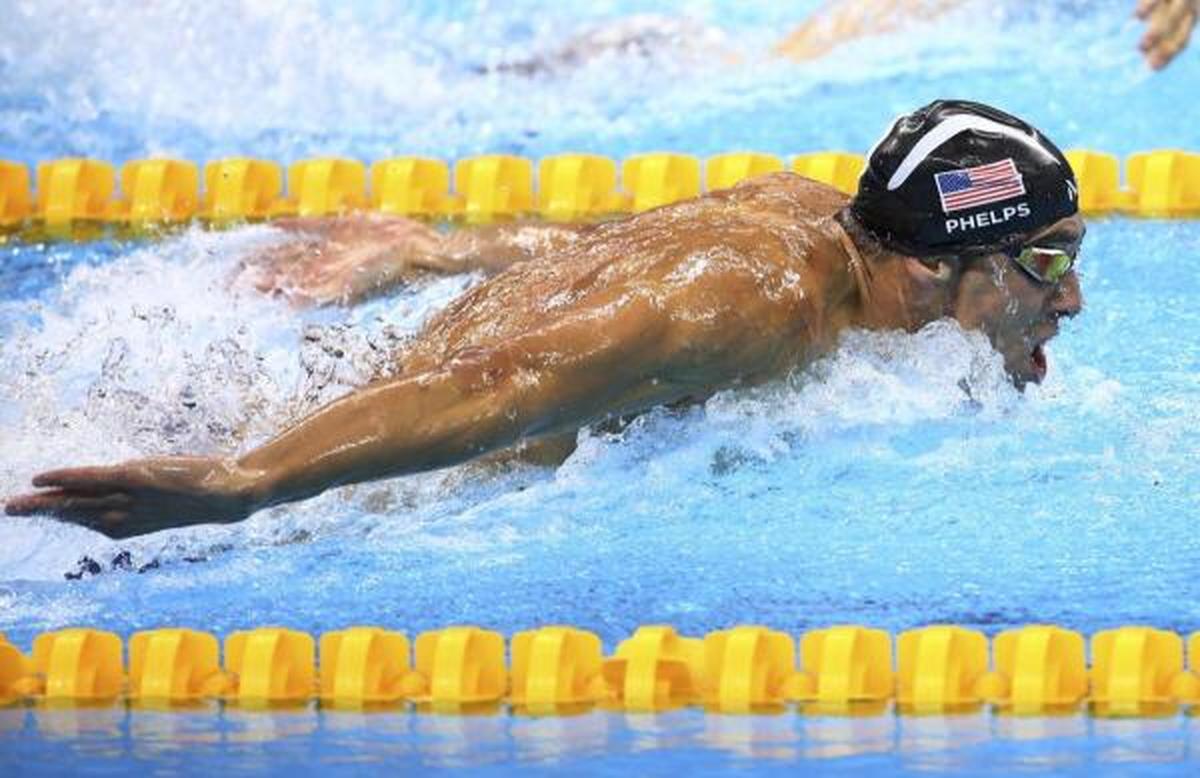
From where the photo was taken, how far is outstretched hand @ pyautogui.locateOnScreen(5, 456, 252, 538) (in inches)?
120

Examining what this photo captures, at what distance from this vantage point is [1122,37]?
283 inches

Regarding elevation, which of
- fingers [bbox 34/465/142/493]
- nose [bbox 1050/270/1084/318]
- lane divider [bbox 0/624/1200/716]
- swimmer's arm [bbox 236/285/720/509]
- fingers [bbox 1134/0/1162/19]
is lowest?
lane divider [bbox 0/624/1200/716]

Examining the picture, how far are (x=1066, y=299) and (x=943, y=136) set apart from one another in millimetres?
357

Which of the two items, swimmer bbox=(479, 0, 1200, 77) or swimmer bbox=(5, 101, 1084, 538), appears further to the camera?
swimmer bbox=(479, 0, 1200, 77)

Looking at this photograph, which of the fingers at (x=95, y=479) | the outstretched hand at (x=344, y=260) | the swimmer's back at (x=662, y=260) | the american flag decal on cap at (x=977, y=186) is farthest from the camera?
the outstretched hand at (x=344, y=260)

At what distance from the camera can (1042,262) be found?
375cm

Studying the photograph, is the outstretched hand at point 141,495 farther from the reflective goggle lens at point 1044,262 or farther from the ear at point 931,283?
the reflective goggle lens at point 1044,262

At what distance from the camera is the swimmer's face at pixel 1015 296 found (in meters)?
3.76

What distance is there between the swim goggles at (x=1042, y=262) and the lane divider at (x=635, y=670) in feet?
2.10

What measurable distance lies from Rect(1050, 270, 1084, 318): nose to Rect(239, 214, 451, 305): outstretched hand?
1.48 metres

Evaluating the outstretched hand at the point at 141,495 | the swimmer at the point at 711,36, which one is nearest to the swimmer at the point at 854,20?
the swimmer at the point at 711,36

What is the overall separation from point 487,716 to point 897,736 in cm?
61

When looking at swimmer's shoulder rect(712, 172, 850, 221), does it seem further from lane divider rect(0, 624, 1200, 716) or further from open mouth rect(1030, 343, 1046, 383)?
lane divider rect(0, 624, 1200, 716)

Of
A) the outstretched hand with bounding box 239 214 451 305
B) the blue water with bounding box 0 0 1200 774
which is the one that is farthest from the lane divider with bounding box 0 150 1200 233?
the outstretched hand with bounding box 239 214 451 305
